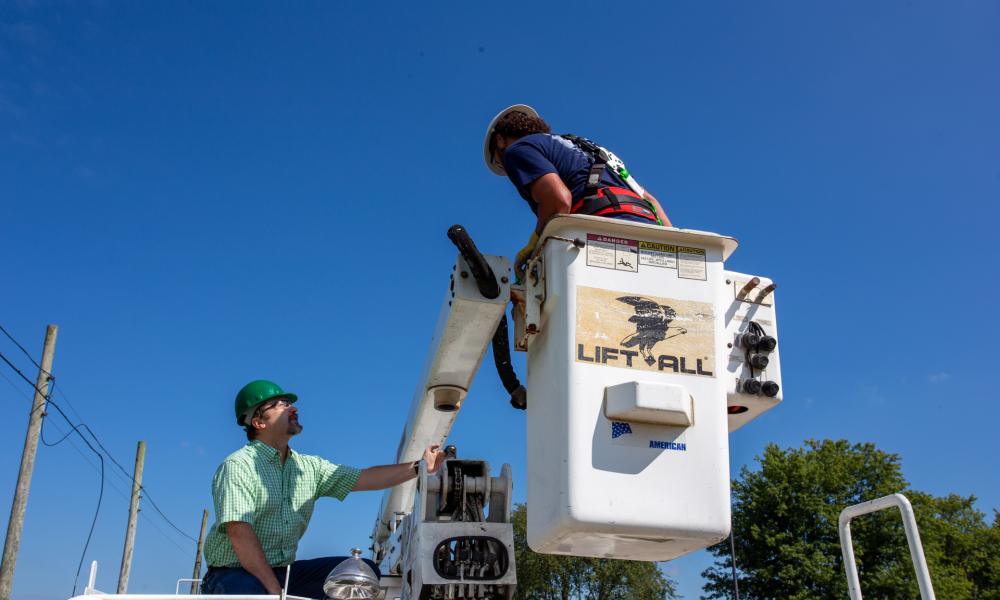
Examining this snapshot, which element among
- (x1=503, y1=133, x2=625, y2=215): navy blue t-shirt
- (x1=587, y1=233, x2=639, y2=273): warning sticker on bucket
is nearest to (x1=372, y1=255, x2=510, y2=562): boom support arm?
(x1=503, y1=133, x2=625, y2=215): navy blue t-shirt

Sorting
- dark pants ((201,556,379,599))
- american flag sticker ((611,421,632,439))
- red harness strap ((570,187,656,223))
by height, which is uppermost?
red harness strap ((570,187,656,223))

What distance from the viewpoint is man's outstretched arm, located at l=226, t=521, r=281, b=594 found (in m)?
3.59

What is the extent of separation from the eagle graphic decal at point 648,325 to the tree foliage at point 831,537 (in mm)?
33618

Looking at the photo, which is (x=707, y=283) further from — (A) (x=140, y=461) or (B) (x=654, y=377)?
(A) (x=140, y=461)

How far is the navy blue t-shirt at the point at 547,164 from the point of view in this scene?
11.3 feet

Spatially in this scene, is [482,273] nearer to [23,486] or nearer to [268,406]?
[268,406]

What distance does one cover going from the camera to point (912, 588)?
32.4 m

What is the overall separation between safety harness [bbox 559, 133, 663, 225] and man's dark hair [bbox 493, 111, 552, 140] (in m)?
0.38

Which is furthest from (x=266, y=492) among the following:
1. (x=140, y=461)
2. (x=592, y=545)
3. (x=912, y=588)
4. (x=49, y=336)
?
(x=912, y=588)

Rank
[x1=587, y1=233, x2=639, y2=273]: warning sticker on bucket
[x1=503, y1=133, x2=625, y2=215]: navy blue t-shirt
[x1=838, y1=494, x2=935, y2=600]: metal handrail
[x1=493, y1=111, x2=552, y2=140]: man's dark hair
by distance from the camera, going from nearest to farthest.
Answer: [x1=838, y1=494, x2=935, y2=600]: metal handrail, [x1=587, y1=233, x2=639, y2=273]: warning sticker on bucket, [x1=503, y1=133, x2=625, y2=215]: navy blue t-shirt, [x1=493, y1=111, x2=552, y2=140]: man's dark hair

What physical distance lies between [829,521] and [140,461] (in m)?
28.6

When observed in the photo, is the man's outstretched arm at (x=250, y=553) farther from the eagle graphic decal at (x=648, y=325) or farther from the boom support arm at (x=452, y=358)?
the eagle graphic decal at (x=648, y=325)

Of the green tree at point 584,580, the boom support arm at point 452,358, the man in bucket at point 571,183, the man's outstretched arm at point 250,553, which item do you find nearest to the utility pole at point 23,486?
the boom support arm at point 452,358

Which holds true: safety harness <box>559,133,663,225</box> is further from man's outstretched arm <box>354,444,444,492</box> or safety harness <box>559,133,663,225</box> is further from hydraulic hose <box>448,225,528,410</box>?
man's outstretched arm <box>354,444,444,492</box>
